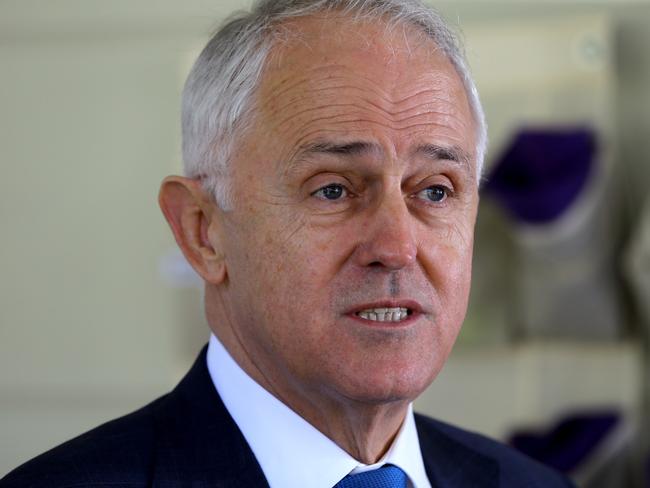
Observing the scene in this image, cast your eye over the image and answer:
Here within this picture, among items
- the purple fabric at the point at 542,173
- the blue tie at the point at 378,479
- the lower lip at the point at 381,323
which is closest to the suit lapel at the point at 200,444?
the blue tie at the point at 378,479

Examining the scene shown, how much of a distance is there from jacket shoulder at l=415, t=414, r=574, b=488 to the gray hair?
0.56 meters

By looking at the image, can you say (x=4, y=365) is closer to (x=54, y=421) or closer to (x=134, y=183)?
(x=54, y=421)

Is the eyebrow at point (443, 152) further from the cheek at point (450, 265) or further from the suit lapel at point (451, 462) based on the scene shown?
the suit lapel at point (451, 462)

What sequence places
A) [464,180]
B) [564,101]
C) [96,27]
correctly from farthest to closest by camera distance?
[96,27] → [564,101] → [464,180]

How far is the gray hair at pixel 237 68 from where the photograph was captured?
5.47 feet

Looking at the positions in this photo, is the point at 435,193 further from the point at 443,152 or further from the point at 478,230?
the point at 478,230

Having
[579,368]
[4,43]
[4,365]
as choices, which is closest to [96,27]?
[4,43]

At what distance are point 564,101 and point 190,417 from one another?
75.3 inches

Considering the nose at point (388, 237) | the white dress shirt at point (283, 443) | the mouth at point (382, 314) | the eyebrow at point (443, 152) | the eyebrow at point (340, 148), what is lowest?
the white dress shirt at point (283, 443)

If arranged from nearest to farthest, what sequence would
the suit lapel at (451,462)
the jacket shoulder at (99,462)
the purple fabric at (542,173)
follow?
the jacket shoulder at (99,462)
the suit lapel at (451,462)
the purple fabric at (542,173)

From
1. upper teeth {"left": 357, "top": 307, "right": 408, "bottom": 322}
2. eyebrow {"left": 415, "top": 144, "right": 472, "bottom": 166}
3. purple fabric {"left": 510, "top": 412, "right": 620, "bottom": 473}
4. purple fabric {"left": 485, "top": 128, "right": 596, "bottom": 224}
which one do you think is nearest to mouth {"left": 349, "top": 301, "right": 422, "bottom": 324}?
upper teeth {"left": 357, "top": 307, "right": 408, "bottom": 322}

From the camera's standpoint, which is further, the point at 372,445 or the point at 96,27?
the point at 96,27

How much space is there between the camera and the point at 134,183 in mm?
3781

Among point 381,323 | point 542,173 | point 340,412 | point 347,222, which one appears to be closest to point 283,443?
point 340,412
